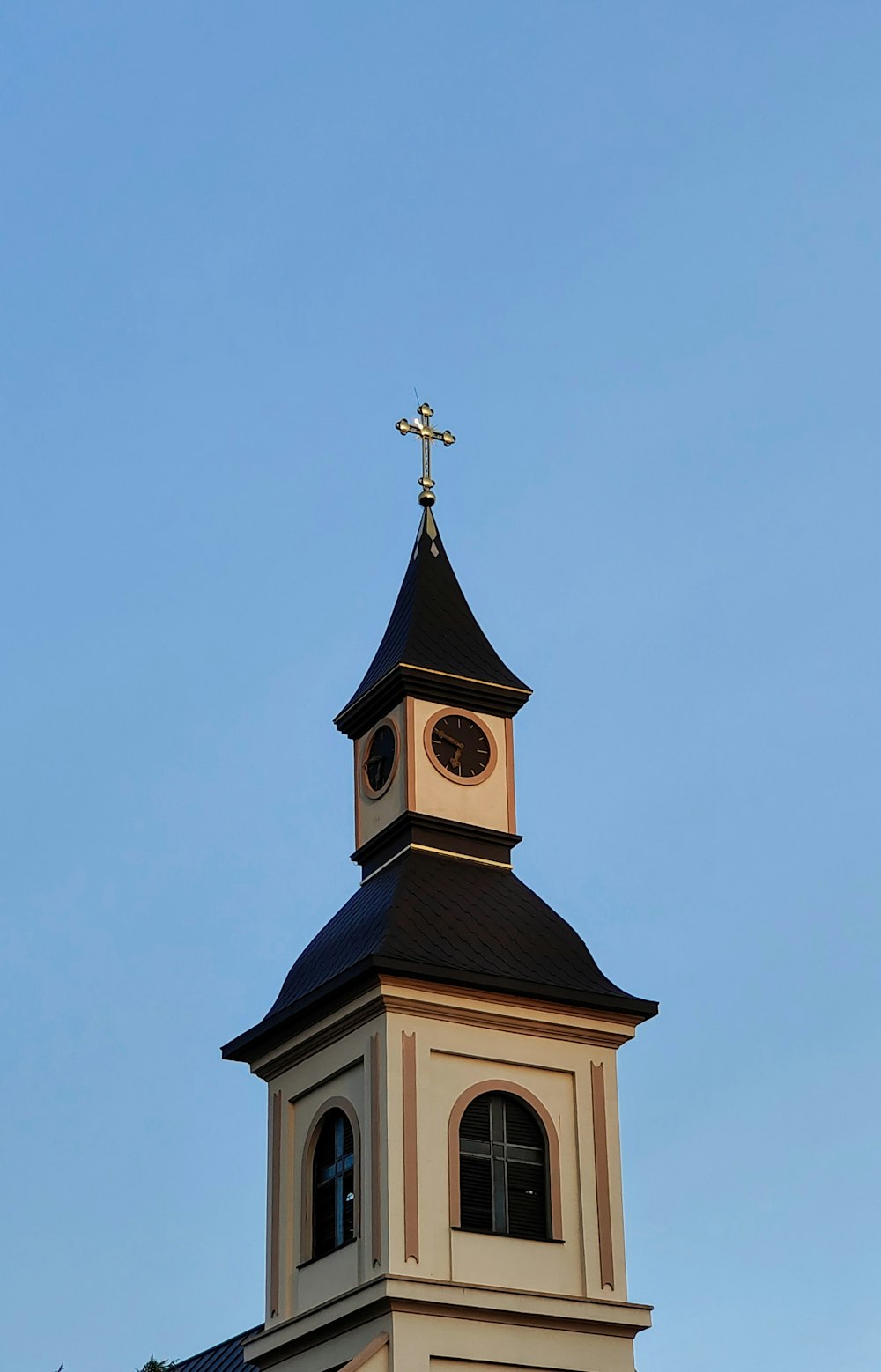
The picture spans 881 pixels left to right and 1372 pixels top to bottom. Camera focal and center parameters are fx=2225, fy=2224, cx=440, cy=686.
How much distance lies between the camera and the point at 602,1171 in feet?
93.6

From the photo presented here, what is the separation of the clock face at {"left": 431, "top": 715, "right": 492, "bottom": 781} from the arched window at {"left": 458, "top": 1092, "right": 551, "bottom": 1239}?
523 centimetres

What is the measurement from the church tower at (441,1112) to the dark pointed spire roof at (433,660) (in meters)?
0.29

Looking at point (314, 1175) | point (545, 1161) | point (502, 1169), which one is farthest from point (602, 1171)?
point (314, 1175)

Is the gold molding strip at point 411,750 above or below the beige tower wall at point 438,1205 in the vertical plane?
above

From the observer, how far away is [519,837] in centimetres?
3148

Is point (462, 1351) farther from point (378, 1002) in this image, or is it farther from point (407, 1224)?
point (378, 1002)

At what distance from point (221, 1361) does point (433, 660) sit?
12362 millimetres

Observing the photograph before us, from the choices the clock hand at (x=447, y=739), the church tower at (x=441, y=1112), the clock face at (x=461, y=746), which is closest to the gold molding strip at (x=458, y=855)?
the church tower at (x=441, y=1112)

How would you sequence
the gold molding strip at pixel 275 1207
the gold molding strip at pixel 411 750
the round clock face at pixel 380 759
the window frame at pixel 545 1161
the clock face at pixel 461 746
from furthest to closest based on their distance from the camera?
the round clock face at pixel 380 759 < the clock face at pixel 461 746 < the gold molding strip at pixel 411 750 < the gold molding strip at pixel 275 1207 < the window frame at pixel 545 1161

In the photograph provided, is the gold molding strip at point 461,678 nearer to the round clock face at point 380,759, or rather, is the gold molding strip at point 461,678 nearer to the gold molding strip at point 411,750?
the gold molding strip at point 411,750

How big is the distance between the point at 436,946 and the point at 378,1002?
124cm

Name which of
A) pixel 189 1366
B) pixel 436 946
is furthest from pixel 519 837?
pixel 189 1366

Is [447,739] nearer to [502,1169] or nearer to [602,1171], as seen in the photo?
[502,1169]

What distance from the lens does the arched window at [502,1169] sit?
2758cm
